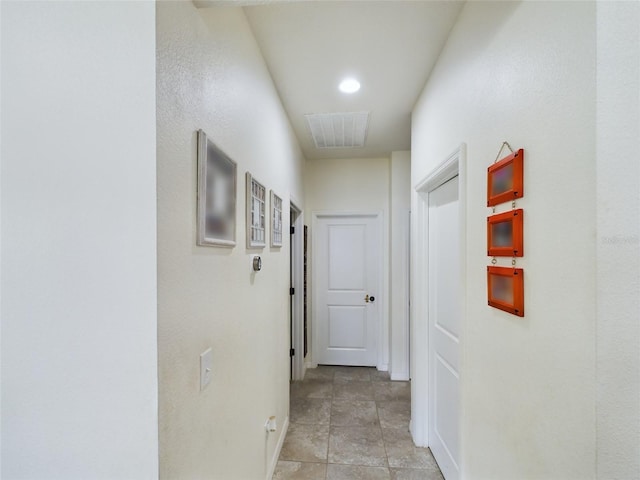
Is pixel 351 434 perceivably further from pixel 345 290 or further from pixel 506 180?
pixel 506 180

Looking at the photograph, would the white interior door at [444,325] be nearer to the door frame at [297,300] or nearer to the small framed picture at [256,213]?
the small framed picture at [256,213]

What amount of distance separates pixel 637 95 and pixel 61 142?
4.48 ft

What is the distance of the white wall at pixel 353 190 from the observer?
3688 millimetres

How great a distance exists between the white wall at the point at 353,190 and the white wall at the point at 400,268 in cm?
19

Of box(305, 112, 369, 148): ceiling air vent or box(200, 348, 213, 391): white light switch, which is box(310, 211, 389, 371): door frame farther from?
box(200, 348, 213, 391): white light switch

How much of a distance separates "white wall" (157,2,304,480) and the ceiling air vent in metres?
0.82

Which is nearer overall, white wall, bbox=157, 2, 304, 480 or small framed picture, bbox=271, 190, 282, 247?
white wall, bbox=157, 2, 304, 480

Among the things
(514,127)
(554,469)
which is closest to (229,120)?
(514,127)

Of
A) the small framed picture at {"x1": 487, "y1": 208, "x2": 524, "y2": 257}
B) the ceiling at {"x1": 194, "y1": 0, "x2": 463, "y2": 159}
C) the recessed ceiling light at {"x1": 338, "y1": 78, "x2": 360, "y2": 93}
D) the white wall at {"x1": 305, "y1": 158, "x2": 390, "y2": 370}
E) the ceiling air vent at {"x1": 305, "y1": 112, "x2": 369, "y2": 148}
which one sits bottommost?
the small framed picture at {"x1": 487, "y1": 208, "x2": 524, "y2": 257}

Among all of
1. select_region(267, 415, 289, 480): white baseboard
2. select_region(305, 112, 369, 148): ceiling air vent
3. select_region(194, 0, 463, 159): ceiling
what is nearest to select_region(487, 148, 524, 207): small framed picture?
select_region(194, 0, 463, 159): ceiling

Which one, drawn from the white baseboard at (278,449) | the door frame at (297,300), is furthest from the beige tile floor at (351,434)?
the door frame at (297,300)

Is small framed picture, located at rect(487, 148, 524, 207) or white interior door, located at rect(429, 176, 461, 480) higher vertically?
small framed picture, located at rect(487, 148, 524, 207)

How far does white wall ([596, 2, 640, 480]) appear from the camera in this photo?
61 cm

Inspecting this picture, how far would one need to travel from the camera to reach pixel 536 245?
2.95ft
